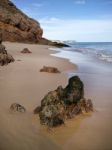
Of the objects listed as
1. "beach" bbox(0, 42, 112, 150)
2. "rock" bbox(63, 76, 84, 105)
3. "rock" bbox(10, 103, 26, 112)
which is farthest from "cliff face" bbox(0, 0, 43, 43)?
"rock" bbox(63, 76, 84, 105)

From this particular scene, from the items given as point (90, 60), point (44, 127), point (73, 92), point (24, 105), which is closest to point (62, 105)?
point (73, 92)

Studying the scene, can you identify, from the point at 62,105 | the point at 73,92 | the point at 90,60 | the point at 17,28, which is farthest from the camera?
the point at 17,28

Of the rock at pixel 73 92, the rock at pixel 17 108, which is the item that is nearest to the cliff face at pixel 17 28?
the rock at pixel 17 108

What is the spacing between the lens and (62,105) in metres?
6.86

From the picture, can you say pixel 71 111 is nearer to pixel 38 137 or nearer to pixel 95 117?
pixel 95 117

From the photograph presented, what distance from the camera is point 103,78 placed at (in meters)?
12.9

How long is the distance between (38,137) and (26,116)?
1235mm

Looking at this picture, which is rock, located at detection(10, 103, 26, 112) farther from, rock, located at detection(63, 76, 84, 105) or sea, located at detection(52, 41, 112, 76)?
sea, located at detection(52, 41, 112, 76)

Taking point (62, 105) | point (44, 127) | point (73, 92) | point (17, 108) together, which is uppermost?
point (73, 92)

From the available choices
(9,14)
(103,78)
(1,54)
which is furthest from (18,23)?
(103,78)

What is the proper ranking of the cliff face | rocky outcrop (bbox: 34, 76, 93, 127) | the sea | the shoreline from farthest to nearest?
the cliff face → the sea → rocky outcrop (bbox: 34, 76, 93, 127) → the shoreline

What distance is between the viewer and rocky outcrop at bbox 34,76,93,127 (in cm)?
634

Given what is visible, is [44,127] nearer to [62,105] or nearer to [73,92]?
[62,105]

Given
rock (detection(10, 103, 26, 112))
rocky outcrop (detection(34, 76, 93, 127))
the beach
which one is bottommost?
the beach
